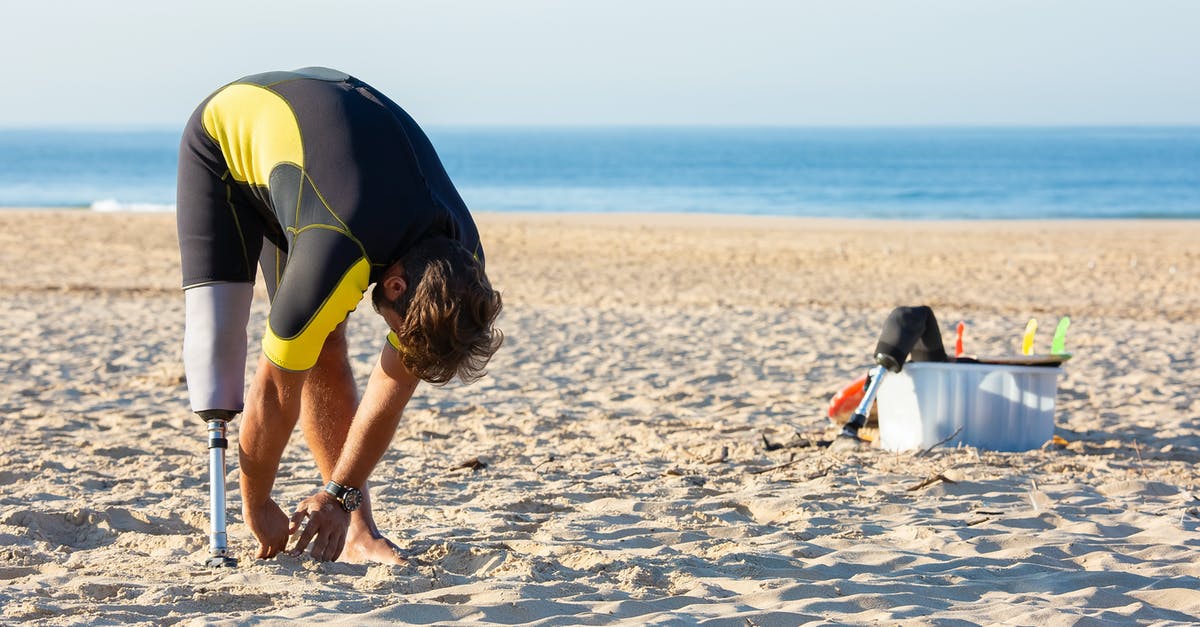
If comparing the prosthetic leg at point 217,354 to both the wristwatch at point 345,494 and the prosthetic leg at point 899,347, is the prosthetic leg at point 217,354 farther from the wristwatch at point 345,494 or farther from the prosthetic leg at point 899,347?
the prosthetic leg at point 899,347

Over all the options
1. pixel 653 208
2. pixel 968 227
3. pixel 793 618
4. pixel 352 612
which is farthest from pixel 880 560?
pixel 653 208

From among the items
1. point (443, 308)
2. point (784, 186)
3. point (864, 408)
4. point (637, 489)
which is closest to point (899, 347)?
point (864, 408)

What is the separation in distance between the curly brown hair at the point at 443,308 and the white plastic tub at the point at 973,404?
2546 millimetres

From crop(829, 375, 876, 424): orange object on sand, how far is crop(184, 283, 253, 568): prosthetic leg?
9.40 feet

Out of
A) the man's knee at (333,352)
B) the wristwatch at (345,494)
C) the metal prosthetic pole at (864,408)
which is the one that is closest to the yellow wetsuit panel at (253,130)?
the man's knee at (333,352)

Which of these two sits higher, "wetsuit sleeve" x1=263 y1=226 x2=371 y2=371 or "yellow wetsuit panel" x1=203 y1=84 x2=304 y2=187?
"yellow wetsuit panel" x1=203 y1=84 x2=304 y2=187

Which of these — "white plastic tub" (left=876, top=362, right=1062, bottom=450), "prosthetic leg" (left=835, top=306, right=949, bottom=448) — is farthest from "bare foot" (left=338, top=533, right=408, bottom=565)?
"white plastic tub" (left=876, top=362, right=1062, bottom=450)

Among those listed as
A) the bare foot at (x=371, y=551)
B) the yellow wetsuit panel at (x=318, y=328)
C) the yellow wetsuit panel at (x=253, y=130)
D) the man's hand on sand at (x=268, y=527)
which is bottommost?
the bare foot at (x=371, y=551)

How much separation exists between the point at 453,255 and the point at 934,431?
2767 millimetres

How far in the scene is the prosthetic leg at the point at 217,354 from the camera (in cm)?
282

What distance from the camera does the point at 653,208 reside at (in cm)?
3253

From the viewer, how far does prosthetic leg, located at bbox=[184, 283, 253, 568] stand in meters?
2.82

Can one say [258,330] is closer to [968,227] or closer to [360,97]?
[360,97]

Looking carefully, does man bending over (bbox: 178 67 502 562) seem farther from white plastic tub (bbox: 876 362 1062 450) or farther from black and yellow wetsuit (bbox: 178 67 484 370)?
white plastic tub (bbox: 876 362 1062 450)
